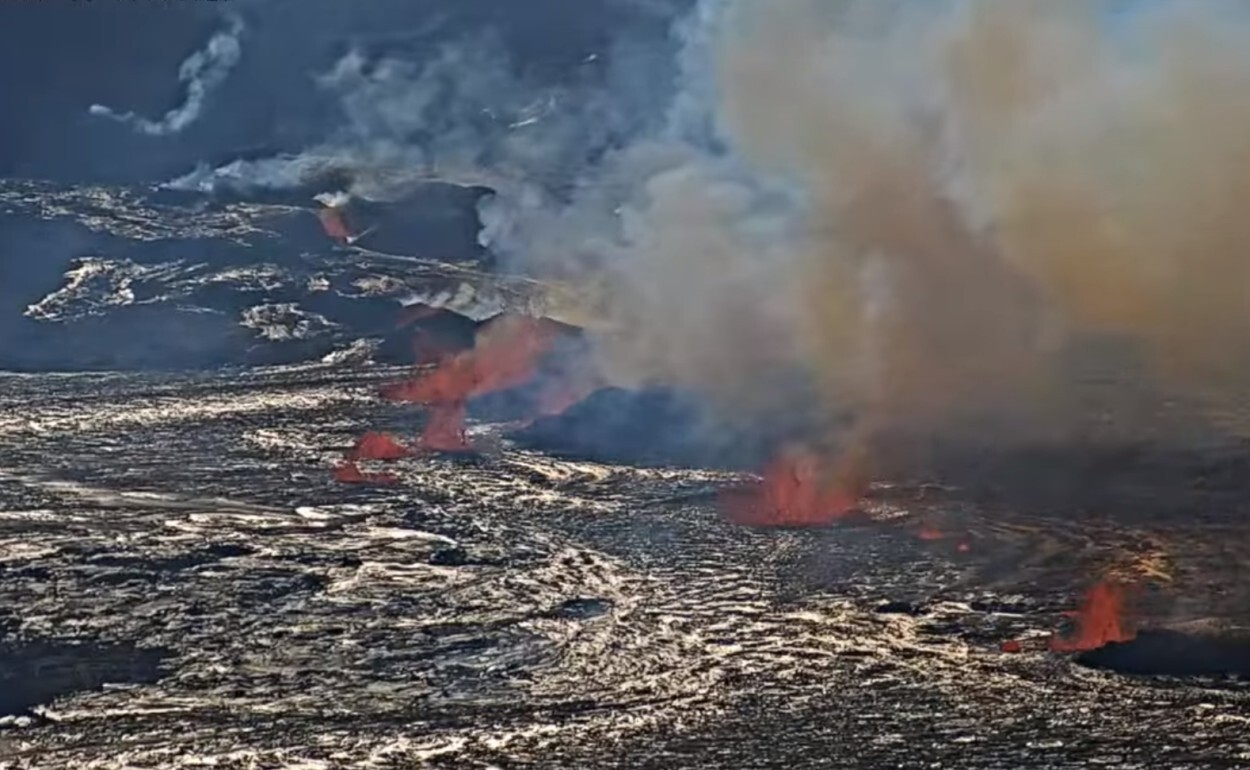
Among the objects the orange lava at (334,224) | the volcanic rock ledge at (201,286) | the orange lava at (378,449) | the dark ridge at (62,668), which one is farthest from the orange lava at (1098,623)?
the orange lava at (334,224)

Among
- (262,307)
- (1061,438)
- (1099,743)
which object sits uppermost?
(262,307)

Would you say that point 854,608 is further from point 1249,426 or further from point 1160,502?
point 1249,426

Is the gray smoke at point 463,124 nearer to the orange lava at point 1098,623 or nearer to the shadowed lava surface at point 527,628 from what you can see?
the shadowed lava surface at point 527,628

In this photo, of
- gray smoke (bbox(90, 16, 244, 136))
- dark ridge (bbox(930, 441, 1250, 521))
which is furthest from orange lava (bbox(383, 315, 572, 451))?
gray smoke (bbox(90, 16, 244, 136))

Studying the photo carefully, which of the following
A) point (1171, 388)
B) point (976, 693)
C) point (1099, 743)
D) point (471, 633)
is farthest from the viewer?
point (1171, 388)

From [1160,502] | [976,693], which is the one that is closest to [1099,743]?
[976,693]

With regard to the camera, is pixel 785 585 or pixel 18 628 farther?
pixel 785 585

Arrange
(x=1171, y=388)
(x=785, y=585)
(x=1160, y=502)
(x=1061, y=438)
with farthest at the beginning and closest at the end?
(x=1171, y=388) < (x=1061, y=438) < (x=1160, y=502) < (x=785, y=585)
